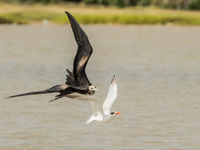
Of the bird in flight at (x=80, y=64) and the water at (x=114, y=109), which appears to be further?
the water at (x=114, y=109)

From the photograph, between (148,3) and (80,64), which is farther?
(148,3)

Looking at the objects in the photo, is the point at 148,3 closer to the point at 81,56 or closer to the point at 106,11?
the point at 106,11

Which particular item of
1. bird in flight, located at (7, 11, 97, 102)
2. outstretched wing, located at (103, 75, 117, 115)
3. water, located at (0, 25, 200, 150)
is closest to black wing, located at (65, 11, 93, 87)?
bird in flight, located at (7, 11, 97, 102)

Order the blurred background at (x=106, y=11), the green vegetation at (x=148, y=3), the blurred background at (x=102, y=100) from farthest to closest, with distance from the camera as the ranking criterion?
the green vegetation at (x=148, y=3)
the blurred background at (x=106, y=11)
the blurred background at (x=102, y=100)

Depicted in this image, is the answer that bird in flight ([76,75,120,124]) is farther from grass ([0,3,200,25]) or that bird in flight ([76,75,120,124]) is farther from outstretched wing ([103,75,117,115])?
grass ([0,3,200,25])

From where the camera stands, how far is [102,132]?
14242 millimetres

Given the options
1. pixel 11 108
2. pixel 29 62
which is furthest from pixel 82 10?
pixel 11 108

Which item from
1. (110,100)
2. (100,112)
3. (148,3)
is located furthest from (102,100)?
(148,3)

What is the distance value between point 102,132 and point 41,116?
239 centimetres

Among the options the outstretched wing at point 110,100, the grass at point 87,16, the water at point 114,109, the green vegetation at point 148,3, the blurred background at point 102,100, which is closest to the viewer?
the outstretched wing at point 110,100

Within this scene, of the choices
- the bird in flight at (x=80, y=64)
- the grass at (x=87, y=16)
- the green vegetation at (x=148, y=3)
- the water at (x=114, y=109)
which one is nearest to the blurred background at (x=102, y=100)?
the water at (x=114, y=109)

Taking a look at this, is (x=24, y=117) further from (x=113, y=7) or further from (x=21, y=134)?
(x=113, y=7)

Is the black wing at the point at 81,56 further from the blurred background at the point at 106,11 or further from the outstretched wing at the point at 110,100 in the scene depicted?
the blurred background at the point at 106,11

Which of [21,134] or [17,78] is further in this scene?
[17,78]
